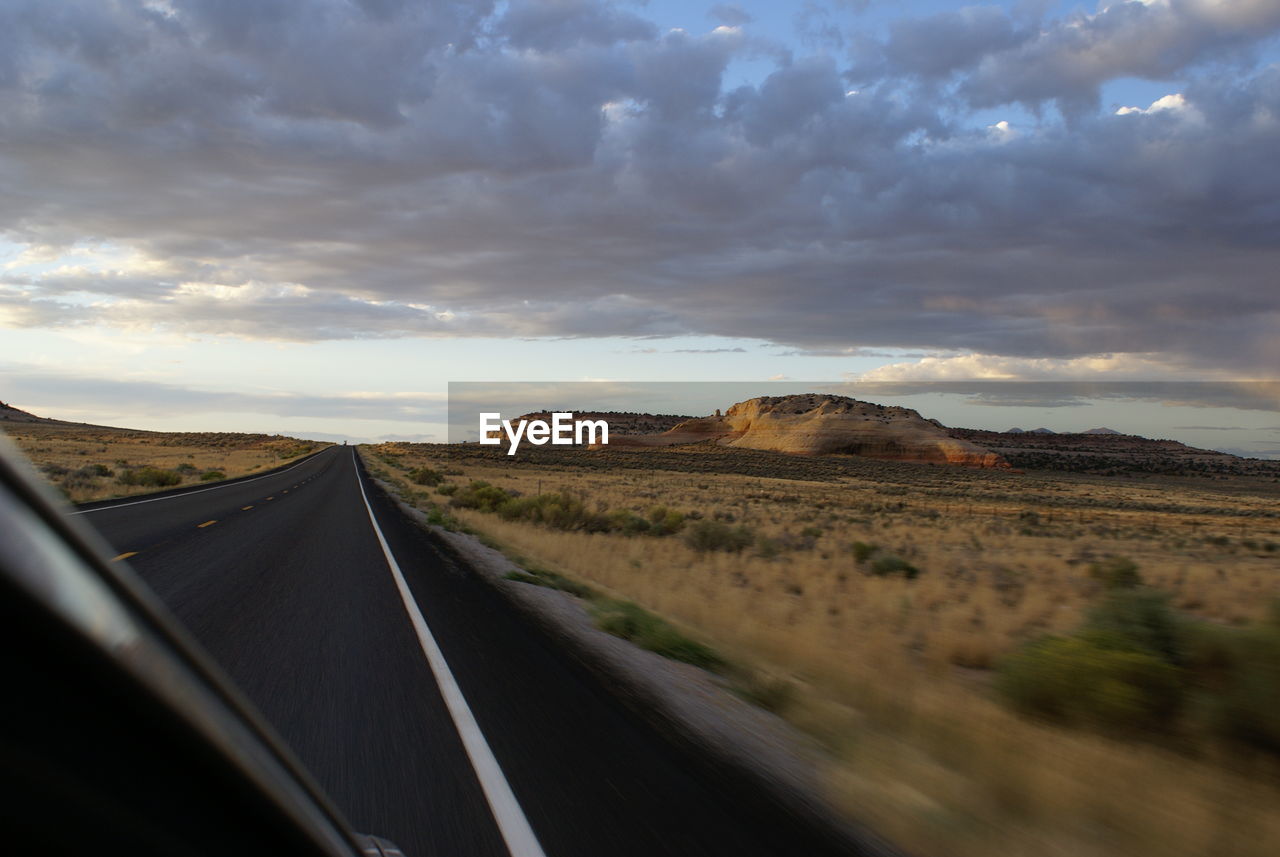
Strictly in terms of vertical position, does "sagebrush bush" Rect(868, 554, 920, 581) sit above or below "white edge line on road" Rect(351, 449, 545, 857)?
below

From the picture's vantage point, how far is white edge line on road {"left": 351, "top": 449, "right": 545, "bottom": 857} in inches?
152

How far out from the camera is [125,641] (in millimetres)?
1135

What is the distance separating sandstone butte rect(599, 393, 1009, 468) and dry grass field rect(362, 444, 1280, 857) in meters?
90.4

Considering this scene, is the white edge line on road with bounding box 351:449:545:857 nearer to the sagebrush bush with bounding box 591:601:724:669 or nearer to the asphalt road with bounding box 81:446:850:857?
the asphalt road with bounding box 81:446:850:857

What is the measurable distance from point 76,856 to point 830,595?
41.4 feet

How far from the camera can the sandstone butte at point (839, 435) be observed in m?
118

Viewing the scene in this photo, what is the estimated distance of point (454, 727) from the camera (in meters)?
5.51

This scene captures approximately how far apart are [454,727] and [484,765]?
778 millimetres

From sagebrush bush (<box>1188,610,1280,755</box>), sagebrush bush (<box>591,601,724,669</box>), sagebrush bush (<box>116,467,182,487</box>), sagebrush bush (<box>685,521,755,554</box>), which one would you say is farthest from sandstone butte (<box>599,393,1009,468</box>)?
sagebrush bush (<box>1188,610,1280,755</box>)

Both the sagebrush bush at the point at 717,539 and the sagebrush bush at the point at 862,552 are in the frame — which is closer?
the sagebrush bush at the point at 862,552

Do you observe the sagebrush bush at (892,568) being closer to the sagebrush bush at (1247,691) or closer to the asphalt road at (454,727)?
the asphalt road at (454,727)

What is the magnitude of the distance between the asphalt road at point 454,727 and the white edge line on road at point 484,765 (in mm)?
14

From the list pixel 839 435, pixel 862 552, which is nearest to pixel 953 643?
pixel 862 552

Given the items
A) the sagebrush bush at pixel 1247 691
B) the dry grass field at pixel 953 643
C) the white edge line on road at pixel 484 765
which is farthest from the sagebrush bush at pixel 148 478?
the sagebrush bush at pixel 1247 691
